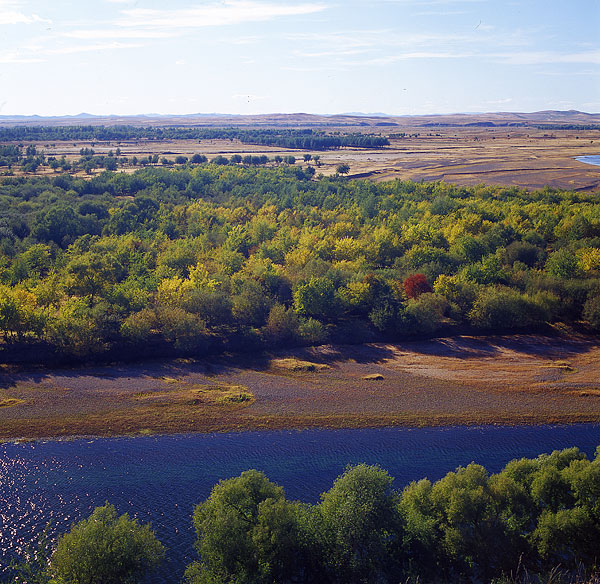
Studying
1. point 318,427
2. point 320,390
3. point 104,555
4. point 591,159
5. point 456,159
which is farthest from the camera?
point 456,159

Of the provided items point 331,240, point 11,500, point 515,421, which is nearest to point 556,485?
point 515,421

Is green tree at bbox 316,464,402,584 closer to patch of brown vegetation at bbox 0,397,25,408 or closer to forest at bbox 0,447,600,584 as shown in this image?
forest at bbox 0,447,600,584

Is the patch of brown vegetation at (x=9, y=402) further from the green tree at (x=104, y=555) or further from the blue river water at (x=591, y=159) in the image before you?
the blue river water at (x=591, y=159)

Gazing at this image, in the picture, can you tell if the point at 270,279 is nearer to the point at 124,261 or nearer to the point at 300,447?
the point at 124,261

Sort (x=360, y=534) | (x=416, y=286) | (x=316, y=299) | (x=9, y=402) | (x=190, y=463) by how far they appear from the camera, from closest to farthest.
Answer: (x=360, y=534) → (x=190, y=463) → (x=9, y=402) → (x=316, y=299) → (x=416, y=286)

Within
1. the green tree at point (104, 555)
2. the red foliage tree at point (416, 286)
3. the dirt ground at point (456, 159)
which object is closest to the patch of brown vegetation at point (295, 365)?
the red foliage tree at point (416, 286)

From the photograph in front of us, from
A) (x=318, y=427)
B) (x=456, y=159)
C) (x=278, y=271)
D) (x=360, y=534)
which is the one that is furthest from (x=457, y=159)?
(x=360, y=534)

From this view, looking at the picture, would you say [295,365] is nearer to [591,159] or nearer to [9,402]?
[9,402]
